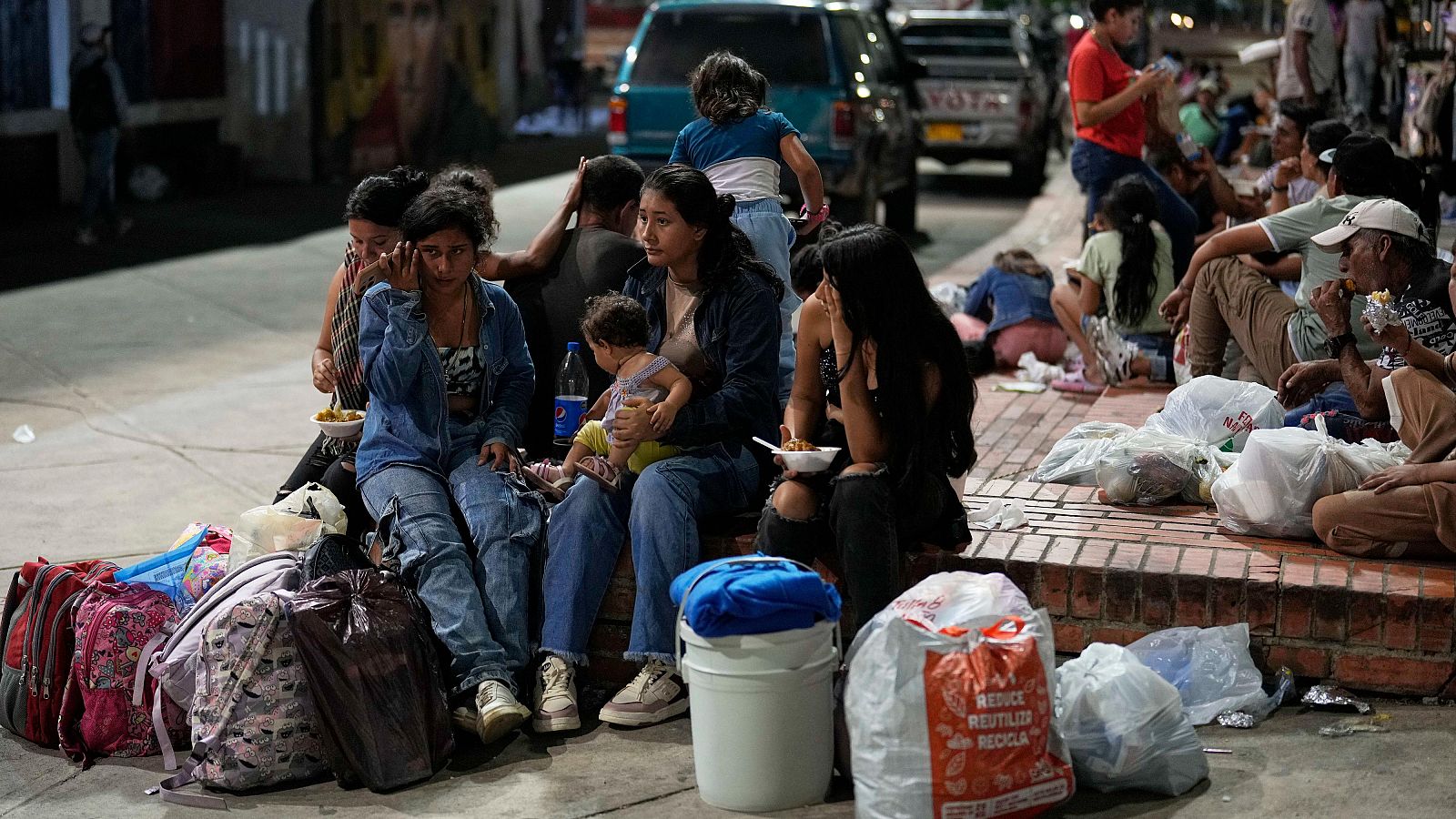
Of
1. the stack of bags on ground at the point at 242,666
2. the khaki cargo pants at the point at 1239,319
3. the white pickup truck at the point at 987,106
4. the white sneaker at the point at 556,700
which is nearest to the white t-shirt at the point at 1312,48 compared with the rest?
the white pickup truck at the point at 987,106

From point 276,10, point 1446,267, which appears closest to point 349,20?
point 276,10

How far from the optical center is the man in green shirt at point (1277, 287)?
20.2 ft

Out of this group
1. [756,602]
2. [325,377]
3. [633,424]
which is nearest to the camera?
[756,602]

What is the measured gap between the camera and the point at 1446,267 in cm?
547

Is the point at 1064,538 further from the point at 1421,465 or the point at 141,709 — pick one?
the point at 141,709

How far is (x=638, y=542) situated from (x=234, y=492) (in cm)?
303

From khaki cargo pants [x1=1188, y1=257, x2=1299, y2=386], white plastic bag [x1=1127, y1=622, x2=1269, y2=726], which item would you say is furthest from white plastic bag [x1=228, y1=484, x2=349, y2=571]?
khaki cargo pants [x1=1188, y1=257, x2=1299, y2=386]

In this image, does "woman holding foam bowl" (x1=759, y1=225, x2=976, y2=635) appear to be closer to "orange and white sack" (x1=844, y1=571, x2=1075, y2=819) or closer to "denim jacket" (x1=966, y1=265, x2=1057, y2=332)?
"orange and white sack" (x1=844, y1=571, x2=1075, y2=819)

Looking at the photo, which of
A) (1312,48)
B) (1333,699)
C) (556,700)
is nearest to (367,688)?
(556,700)

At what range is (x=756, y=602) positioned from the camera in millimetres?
3789

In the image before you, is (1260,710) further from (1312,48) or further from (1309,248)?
(1312,48)

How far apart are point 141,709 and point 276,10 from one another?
52.4 feet

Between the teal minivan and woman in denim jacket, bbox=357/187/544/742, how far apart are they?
24.0ft

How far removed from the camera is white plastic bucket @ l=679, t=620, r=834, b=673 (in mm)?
3809
